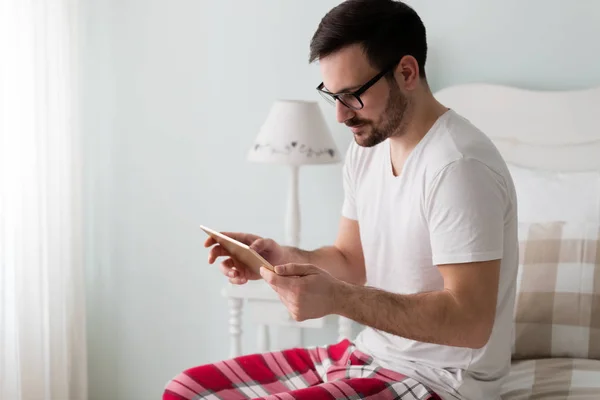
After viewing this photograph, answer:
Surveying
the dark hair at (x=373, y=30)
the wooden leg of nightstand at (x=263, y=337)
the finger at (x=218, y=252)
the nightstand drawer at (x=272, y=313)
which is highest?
the dark hair at (x=373, y=30)

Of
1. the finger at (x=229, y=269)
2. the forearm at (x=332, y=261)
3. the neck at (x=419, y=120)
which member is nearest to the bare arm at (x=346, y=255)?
the forearm at (x=332, y=261)

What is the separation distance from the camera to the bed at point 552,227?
1887 mm

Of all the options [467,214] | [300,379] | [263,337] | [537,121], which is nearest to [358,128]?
[467,214]

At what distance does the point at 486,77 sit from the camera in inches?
97.2

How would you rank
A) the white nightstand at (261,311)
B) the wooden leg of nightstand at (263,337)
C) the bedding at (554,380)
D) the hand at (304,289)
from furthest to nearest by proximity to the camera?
the wooden leg of nightstand at (263,337), the white nightstand at (261,311), the bedding at (554,380), the hand at (304,289)

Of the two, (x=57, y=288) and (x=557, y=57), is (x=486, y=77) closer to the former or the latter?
(x=557, y=57)

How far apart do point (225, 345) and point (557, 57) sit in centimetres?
140

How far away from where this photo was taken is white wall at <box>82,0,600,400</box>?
8.82ft

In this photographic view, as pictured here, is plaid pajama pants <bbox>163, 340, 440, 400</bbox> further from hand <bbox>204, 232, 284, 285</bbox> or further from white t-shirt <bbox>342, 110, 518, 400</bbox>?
hand <bbox>204, 232, 284, 285</bbox>

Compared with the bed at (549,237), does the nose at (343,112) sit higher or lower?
higher

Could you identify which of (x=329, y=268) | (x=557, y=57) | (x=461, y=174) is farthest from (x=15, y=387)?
(x=557, y=57)

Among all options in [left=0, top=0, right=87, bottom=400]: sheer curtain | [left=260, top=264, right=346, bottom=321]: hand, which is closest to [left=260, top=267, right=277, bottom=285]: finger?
[left=260, top=264, right=346, bottom=321]: hand

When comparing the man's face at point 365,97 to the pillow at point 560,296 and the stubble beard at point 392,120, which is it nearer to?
the stubble beard at point 392,120

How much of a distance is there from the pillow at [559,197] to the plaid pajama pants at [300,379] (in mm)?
635
